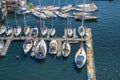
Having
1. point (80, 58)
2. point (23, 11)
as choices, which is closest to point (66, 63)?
point (80, 58)

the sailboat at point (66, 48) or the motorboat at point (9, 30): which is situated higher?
the motorboat at point (9, 30)

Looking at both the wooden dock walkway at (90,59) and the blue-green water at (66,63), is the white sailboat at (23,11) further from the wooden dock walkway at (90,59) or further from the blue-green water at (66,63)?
the wooden dock walkway at (90,59)

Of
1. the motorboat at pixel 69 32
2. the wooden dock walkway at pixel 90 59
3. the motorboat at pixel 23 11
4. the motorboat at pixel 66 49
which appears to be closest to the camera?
the wooden dock walkway at pixel 90 59

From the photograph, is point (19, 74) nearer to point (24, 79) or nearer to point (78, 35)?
point (24, 79)

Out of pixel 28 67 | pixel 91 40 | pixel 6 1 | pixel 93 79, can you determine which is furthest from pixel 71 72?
pixel 6 1

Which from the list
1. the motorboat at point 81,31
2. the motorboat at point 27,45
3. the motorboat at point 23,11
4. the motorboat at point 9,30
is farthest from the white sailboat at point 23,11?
the motorboat at point 81,31

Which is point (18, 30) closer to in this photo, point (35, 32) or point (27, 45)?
point (35, 32)

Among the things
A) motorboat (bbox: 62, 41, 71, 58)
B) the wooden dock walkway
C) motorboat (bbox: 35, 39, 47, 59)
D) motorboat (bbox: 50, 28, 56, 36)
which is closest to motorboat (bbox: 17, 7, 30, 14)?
motorboat (bbox: 50, 28, 56, 36)
